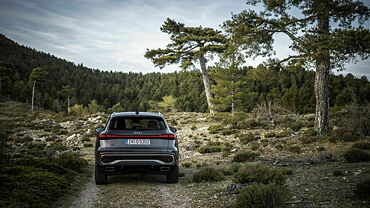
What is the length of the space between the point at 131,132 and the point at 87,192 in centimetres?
157

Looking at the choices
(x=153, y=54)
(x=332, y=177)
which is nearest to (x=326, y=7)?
(x=332, y=177)

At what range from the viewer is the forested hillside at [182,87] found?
24.3 metres

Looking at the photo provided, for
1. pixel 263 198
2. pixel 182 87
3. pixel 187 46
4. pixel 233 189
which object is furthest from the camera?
pixel 182 87

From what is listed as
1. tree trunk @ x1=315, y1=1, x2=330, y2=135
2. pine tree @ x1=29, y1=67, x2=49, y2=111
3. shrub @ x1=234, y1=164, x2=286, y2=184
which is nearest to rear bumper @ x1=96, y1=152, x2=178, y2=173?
shrub @ x1=234, y1=164, x2=286, y2=184

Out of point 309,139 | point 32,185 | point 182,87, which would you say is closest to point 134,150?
point 32,185

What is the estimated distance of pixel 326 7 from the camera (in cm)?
1197

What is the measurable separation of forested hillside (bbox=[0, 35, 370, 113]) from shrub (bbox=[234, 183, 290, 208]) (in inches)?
412

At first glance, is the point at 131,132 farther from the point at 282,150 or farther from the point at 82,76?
the point at 82,76

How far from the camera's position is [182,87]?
11331cm

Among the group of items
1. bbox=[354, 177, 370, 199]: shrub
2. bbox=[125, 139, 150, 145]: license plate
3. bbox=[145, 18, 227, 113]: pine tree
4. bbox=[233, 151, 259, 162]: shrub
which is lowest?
bbox=[233, 151, 259, 162]: shrub

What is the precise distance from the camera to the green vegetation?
462 centimetres

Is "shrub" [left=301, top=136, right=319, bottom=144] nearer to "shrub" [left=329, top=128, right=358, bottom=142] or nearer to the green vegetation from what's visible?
"shrub" [left=329, top=128, right=358, bottom=142]

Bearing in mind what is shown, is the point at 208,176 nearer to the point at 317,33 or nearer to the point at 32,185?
the point at 32,185

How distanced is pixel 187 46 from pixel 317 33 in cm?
1646
